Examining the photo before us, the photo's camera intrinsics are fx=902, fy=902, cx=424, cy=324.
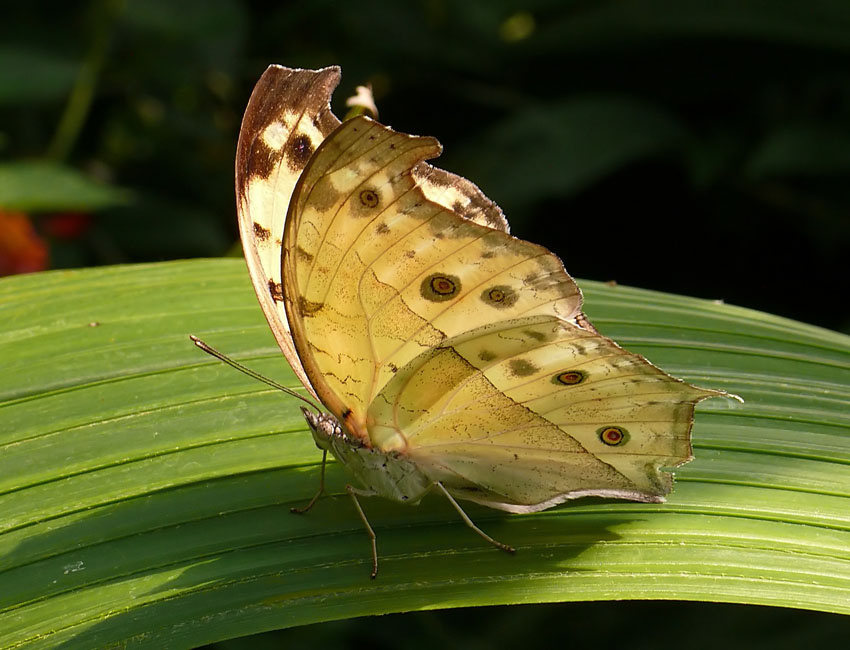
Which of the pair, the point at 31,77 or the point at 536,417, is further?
the point at 31,77

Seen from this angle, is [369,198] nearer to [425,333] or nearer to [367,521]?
[425,333]

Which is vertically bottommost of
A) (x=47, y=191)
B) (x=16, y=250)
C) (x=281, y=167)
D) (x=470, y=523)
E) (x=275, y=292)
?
(x=470, y=523)

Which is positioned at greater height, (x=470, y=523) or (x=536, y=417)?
(x=536, y=417)

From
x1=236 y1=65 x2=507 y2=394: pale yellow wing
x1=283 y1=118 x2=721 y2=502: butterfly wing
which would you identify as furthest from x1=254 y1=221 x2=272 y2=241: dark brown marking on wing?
x1=283 y1=118 x2=721 y2=502: butterfly wing

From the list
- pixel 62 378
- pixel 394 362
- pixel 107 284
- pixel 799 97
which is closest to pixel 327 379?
pixel 394 362

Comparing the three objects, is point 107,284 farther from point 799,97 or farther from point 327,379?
point 799,97

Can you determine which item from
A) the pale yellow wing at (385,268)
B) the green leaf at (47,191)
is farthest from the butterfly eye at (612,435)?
the green leaf at (47,191)

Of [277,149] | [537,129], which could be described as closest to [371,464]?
[277,149]

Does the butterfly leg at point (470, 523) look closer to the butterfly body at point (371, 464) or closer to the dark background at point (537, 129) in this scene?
the butterfly body at point (371, 464)
